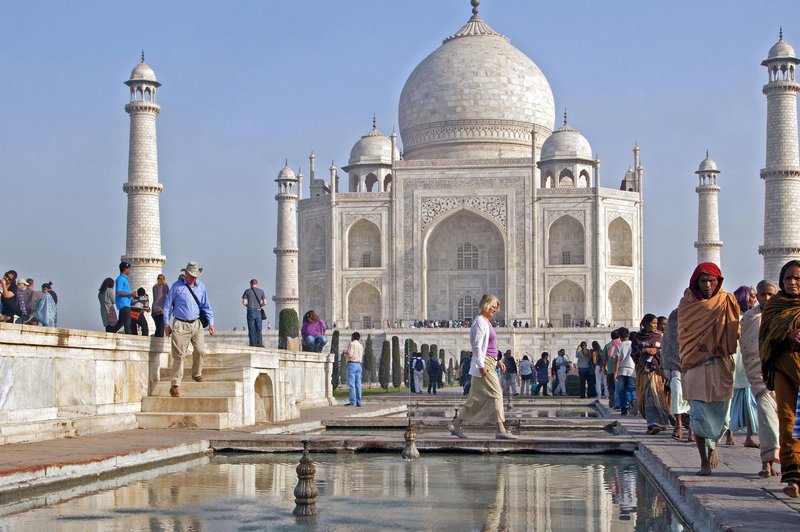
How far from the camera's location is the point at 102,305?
10.9m

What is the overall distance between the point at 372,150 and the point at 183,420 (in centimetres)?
3000

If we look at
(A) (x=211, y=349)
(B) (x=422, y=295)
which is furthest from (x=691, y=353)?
(B) (x=422, y=295)

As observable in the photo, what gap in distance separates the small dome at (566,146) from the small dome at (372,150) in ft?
15.8

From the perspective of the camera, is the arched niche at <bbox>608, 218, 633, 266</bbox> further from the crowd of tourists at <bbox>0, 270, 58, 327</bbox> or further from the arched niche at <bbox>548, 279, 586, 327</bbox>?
the crowd of tourists at <bbox>0, 270, 58, 327</bbox>

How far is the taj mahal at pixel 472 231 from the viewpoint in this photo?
1347 inches

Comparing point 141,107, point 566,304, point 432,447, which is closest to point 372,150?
point 566,304

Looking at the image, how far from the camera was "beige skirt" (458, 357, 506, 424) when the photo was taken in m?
7.40

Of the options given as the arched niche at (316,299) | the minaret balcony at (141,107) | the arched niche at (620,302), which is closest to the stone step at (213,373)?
the minaret balcony at (141,107)

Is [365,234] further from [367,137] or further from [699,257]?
[699,257]

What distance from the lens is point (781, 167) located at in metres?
27.2

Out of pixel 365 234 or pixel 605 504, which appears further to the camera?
pixel 365 234

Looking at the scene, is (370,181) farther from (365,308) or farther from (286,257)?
(365,308)

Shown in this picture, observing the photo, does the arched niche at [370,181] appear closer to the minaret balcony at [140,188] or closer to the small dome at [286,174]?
the small dome at [286,174]

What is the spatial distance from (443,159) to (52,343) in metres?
28.9
